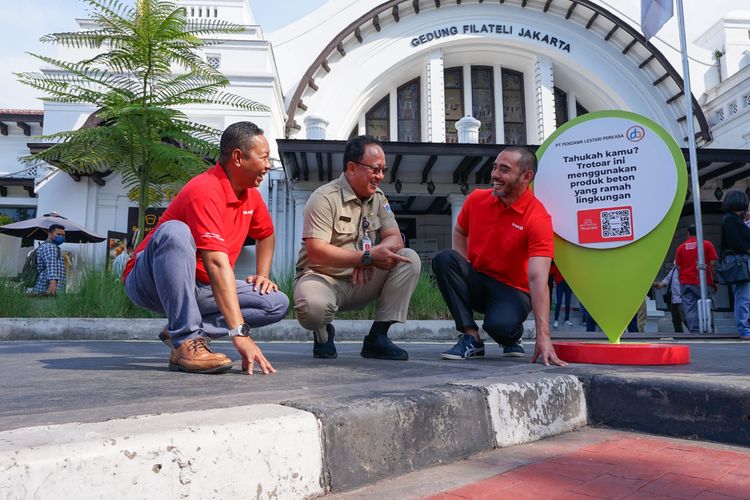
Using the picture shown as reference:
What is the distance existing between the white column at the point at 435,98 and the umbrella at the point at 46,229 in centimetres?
849

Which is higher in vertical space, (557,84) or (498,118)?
(557,84)

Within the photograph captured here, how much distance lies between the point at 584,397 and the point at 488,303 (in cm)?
135

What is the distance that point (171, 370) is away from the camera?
110 inches

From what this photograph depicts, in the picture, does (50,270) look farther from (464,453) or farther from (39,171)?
(464,453)

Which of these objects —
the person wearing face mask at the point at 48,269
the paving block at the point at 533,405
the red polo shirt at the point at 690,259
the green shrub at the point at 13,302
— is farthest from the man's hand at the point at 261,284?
the red polo shirt at the point at 690,259

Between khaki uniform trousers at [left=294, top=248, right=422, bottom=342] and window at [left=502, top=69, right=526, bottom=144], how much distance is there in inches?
519

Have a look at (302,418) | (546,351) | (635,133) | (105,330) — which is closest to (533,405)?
(546,351)

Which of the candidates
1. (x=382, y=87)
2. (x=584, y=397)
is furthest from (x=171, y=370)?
(x=382, y=87)

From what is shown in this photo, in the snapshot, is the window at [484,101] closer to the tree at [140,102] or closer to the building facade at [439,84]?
the building facade at [439,84]

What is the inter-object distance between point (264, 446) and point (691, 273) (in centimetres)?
894

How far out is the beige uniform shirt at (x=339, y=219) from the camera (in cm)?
332

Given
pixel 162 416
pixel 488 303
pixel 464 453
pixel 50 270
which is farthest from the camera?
pixel 50 270

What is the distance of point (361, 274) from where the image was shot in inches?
133

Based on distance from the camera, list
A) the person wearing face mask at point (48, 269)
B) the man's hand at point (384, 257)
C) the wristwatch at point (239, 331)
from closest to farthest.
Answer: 1. the wristwatch at point (239, 331)
2. the man's hand at point (384, 257)
3. the person wearing face mask at point (48, 269)
